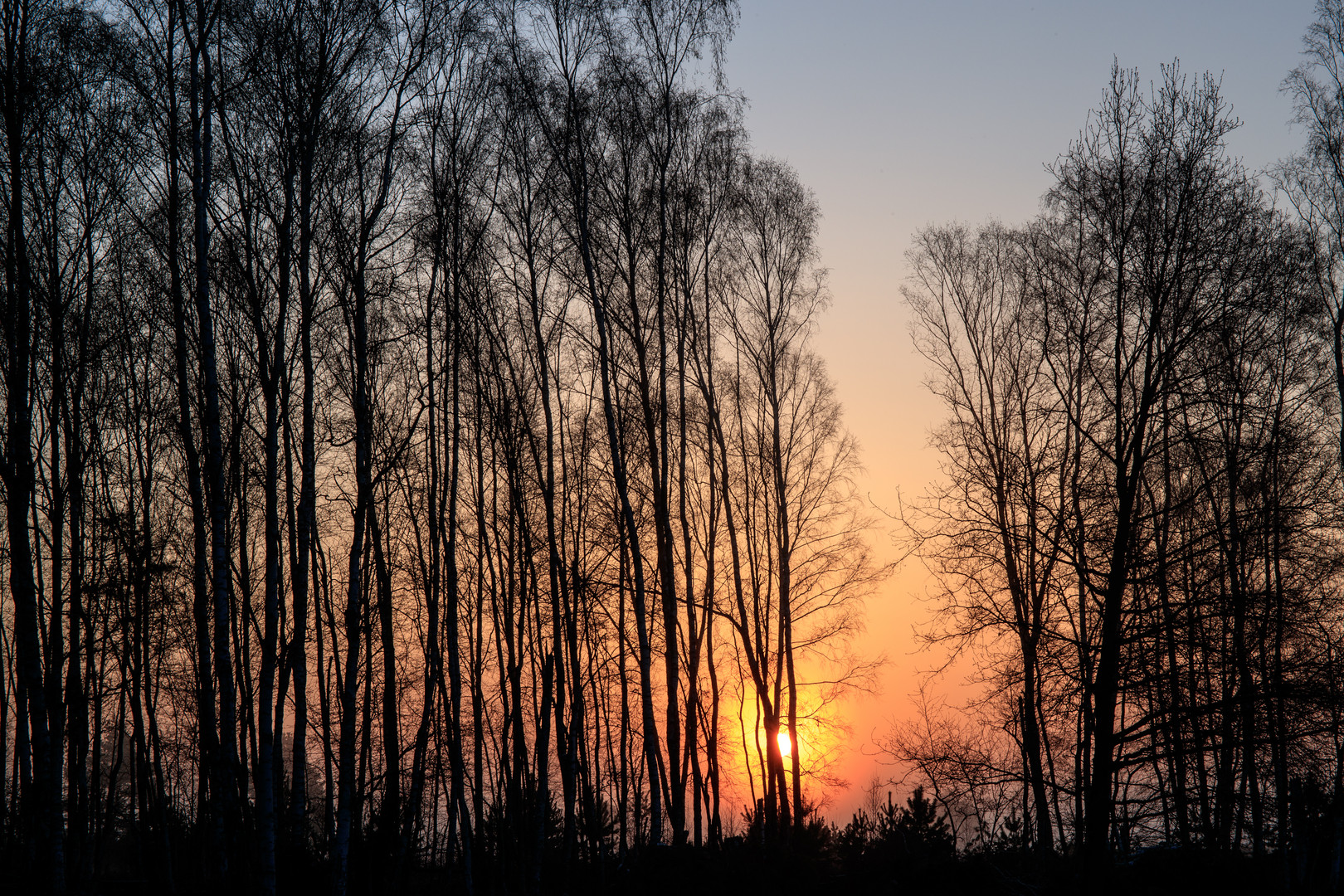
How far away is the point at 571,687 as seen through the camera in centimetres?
1415

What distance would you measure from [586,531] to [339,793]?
757 centimetres

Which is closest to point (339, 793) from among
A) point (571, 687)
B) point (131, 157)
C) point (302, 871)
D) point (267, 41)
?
point (302, 871)

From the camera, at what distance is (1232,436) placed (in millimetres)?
13531

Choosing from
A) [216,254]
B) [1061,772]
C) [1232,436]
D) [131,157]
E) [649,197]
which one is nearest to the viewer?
[131,157]

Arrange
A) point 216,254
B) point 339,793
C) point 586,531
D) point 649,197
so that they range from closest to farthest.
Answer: point 339,793
point 216,254
point 649,197
point 586,531

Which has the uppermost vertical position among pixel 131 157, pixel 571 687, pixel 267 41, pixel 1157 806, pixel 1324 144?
pixel 1324 144

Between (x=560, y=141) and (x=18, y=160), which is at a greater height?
(x=560, y=141)

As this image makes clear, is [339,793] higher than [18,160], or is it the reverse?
[18,160]

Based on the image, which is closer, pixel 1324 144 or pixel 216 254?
pixel 216 254

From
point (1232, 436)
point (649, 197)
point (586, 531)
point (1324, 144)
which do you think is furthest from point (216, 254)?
point (1324, 144)

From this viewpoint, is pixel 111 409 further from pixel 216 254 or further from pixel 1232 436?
pixel 1232 436

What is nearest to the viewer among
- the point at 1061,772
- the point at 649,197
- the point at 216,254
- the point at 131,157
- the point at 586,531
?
the point at 131,157

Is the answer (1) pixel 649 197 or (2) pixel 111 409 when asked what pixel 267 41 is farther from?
(2) pixel 111 409

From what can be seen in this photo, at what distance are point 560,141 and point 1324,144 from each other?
464 inches
